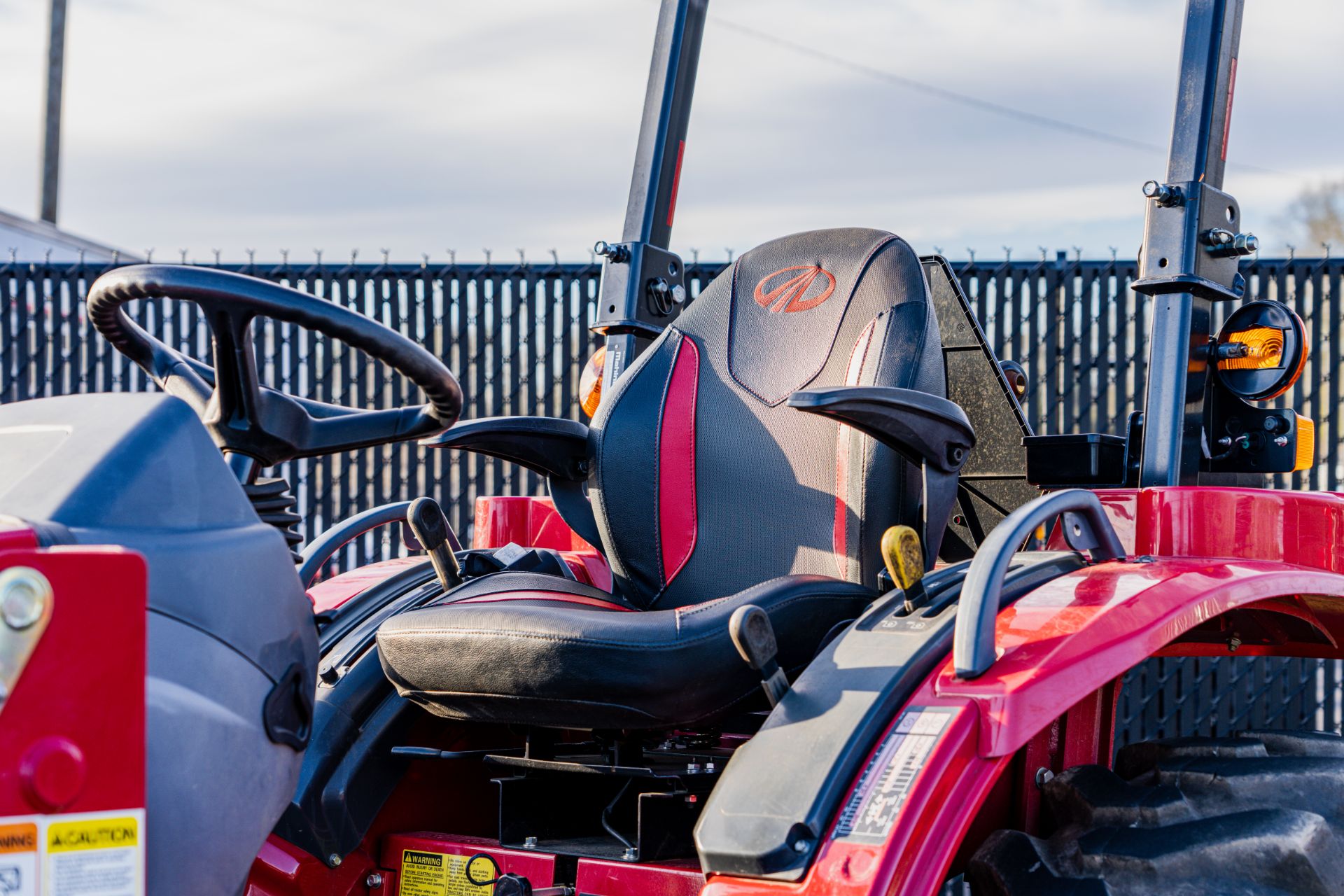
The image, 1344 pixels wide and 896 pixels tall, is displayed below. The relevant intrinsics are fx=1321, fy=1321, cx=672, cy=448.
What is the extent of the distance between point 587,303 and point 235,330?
530 centimetres

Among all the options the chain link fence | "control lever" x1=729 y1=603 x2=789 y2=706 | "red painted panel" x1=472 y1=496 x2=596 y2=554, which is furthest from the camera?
the chain link fence

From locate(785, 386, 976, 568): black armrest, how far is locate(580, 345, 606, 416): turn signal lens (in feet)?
3.42

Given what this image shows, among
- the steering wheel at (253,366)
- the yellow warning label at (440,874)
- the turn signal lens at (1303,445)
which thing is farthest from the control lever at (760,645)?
the turn signal lens at (1303,445)

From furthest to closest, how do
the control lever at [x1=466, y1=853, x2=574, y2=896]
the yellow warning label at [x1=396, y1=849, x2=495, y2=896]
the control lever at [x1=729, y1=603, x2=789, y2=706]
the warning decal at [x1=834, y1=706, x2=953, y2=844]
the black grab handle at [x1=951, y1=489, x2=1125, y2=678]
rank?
the yellow warning label at [x1=396, y1=849, x2=495, y2=896]
the control lever at [x1=466, y1=853, x2=574, y2=896]
the control lever at [x1=729, y1=603, x2=789, y2=706]
the black grab handle at [x1=951, y1=489, x2=1125, y2=678]
the warning decal at [x1=834, y1=706, x2=953, y2=844]

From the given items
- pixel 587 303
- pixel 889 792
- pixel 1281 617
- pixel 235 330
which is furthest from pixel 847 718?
pixel 587 303

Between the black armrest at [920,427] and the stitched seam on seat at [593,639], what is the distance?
0.74 feet

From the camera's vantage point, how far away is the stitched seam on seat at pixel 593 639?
1.77 metres

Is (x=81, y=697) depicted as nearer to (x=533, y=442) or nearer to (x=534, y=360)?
(x=533, y=442)

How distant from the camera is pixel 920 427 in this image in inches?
76.7

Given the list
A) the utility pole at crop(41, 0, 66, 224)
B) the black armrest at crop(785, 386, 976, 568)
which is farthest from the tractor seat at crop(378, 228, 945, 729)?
the utility pole at crop(41, 0, 66, 224)

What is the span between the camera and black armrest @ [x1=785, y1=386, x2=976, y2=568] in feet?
5.96

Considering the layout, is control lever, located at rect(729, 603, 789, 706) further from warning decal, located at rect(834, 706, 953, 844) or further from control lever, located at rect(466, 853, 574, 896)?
control lever, located at rect(466, 853, 574, 896)

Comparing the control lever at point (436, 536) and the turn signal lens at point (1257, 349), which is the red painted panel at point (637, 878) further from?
the turn signal lens at point (1257, 349)

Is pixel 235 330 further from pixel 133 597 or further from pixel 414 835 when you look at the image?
pixel 414 835
